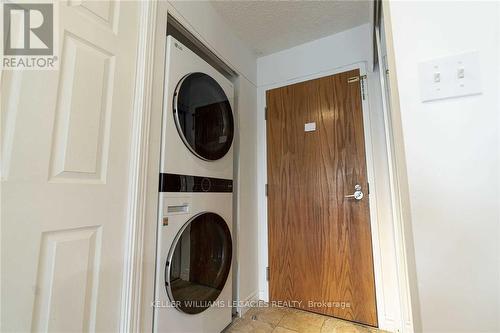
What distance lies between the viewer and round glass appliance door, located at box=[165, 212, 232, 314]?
3.69ft

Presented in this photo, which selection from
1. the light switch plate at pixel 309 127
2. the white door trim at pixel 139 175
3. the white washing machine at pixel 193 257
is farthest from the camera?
the light switch plate at pixel 309 127

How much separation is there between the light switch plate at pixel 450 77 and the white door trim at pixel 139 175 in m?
1.06

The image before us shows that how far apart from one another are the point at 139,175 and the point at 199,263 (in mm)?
650

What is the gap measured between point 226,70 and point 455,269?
1.82m

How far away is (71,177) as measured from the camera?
792 millimetres

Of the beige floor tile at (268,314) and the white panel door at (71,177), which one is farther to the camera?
the beige floor tile at (268,314)

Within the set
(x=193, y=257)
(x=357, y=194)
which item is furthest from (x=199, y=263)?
(x=357, y=194)

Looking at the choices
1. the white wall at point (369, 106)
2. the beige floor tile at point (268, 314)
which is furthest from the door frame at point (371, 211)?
the beige floor tile at point (268, 314)

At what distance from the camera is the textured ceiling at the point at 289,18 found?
1.59 m

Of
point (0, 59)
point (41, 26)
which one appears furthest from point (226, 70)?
point (0, 59)

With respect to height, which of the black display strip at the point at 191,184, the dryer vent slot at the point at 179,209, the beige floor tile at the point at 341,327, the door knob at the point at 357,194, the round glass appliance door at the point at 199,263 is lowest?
the beige floor tile at the point at 341,327

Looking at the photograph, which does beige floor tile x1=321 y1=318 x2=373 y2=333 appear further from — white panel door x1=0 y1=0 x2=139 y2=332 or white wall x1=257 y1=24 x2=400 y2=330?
white panel door x1=0 y1=0 x2=139 y2=332

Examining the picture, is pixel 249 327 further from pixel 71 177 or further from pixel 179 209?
pixel 71 177

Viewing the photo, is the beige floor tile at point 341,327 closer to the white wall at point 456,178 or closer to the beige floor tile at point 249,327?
the beige floor tile at point 249,327
